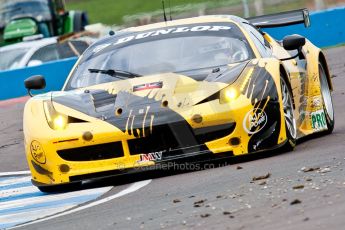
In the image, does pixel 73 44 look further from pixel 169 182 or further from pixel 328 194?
pixel 328 194

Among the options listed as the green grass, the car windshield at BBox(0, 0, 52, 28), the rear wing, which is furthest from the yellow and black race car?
the green grass

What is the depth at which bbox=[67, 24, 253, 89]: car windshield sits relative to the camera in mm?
9234

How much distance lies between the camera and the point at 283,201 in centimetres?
617

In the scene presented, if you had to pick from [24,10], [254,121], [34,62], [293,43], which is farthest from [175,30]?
[24,10]

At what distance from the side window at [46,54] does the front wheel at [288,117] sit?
1421 cm

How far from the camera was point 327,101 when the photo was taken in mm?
10539

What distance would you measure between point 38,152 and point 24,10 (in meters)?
21.6

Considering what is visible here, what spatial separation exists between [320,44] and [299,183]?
1486cm

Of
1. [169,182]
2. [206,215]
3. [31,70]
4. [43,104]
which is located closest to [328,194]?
[206,215]

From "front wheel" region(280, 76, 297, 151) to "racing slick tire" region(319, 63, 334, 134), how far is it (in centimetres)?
115

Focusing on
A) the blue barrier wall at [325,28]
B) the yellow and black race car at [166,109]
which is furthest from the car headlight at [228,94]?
the blue barrier wall at [325,28]

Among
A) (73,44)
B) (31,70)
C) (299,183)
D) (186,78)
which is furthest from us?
(73,44)

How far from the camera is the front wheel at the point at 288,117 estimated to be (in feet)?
27.9

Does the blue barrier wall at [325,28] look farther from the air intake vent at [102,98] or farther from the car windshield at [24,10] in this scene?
the air intake vent at [102,98]
